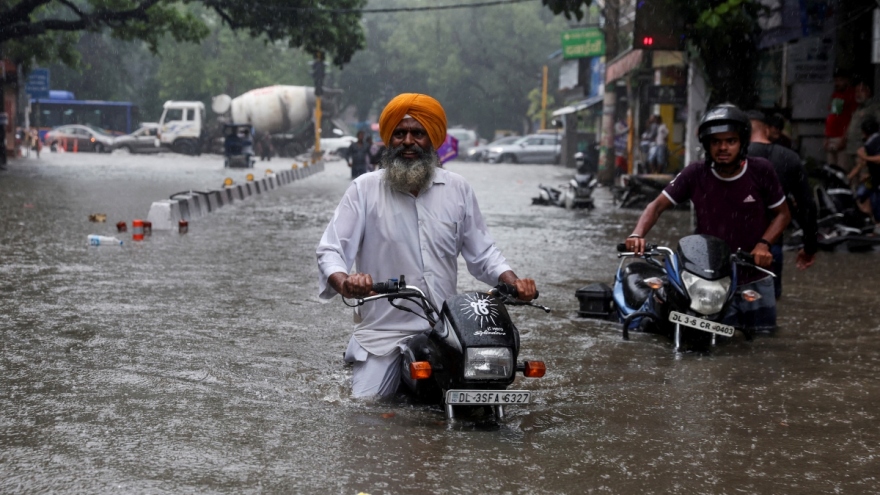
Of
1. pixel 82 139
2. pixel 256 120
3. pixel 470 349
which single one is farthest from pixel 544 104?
pixel 470 349

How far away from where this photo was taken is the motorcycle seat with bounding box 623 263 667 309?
7.85 meters

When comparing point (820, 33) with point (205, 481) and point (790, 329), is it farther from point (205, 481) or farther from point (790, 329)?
point (205, 481)

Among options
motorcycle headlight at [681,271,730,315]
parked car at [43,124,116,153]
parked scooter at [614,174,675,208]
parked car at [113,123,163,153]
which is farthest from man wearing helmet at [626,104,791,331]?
parked car at [43,124,116,153]

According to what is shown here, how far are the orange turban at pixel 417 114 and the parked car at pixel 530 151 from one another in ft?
158

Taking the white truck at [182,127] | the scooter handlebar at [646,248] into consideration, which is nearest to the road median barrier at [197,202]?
the scooter handlebar at [646,248]

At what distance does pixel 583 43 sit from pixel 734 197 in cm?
2925

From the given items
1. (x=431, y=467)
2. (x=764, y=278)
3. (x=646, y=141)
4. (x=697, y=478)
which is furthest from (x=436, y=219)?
(x=646, y=141)

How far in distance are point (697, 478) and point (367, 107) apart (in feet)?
261

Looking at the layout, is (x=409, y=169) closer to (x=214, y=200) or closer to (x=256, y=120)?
(x=214, y=200)

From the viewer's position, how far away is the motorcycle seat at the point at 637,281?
7.85 metres

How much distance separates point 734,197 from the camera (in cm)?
735

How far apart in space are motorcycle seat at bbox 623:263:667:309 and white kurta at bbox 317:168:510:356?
258 centimetres

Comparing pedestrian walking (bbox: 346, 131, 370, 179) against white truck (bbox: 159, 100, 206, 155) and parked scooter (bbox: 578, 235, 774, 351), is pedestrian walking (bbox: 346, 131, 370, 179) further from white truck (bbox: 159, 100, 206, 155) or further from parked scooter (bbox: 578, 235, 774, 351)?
white truck (bbox: 159, 100, 206, 155)

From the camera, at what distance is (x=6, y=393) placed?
563 centimetres
